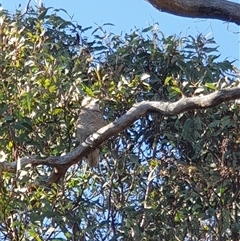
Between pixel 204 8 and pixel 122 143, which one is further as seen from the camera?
pixel 122 143

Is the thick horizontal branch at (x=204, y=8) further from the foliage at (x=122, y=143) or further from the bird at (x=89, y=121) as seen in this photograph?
the bird at (x=89, y=121)

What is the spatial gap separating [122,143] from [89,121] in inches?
24.4

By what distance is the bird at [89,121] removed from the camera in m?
3.36

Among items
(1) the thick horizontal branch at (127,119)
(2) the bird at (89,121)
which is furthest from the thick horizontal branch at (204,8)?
(2) the bird at (89,121)

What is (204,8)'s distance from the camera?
267 centimetres

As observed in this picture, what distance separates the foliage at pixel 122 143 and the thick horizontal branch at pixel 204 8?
1.62 ft

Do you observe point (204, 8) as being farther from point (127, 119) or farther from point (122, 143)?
point (122, 143)

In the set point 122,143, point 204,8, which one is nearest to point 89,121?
point 122,143

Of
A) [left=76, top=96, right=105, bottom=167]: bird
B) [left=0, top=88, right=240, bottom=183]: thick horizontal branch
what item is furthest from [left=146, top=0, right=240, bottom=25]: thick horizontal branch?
[left=76, top=96, right=105, bottom=167]: bird

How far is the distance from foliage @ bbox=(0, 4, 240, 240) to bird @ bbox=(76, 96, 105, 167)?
56mm

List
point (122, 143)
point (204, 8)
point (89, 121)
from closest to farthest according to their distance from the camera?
point (204, 8), point (89, 121), point (122, 143)

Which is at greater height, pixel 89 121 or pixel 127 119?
pixel 89 121

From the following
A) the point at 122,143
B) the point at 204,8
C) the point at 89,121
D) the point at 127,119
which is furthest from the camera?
the point at 122,143

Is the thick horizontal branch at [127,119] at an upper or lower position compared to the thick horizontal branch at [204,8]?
lower
